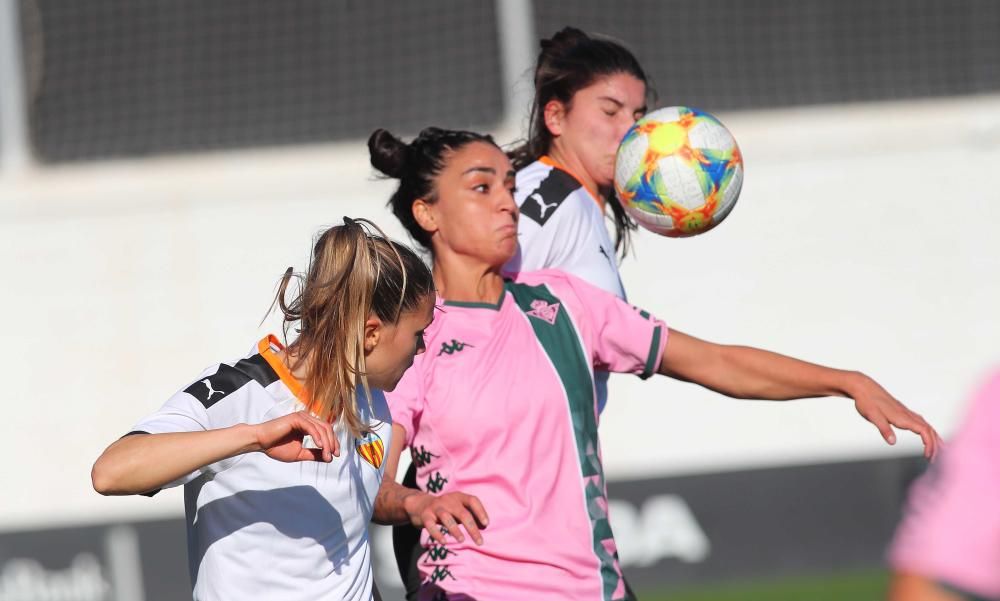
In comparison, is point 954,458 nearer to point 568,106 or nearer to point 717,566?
point 568,106

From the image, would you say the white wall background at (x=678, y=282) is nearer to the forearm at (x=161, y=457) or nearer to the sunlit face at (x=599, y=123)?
the sunlit face at (x=599, y=123)

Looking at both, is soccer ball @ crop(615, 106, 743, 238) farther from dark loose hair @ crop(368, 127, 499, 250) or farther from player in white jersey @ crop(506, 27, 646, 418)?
dark loose hair @ crop(368, 127, 499, 250)

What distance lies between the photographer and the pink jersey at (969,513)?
Result: 1465 millimetres

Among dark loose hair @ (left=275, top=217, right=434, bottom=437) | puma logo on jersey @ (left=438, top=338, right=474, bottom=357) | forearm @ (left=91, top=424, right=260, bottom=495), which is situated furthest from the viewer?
puma logo on jersey @ (left=438, top=338, right=474, bottom=357)

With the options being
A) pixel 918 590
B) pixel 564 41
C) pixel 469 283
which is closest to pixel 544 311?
pixel 469 283

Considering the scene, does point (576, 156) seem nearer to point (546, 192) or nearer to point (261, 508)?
point (546, 192)

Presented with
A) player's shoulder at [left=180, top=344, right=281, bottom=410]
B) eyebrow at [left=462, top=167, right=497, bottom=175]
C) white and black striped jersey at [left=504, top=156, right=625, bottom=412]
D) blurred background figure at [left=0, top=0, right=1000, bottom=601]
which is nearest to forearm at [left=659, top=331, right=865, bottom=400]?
white and black striped jersey at [left=504, top=156, right=625, bottom=412]

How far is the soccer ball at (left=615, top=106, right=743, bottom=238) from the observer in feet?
11.5

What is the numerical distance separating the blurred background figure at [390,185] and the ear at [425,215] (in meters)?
4.58

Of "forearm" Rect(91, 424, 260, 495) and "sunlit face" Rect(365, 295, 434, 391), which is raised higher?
"sunlit face" Rect(365, 295, 434, 391)

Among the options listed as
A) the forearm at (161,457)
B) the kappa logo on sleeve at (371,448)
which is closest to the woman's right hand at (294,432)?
the forearm at (161,457)

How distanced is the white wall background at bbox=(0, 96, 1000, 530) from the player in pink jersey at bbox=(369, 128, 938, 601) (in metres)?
4.77

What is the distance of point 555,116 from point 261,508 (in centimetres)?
162

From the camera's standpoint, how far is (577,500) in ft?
10.3
